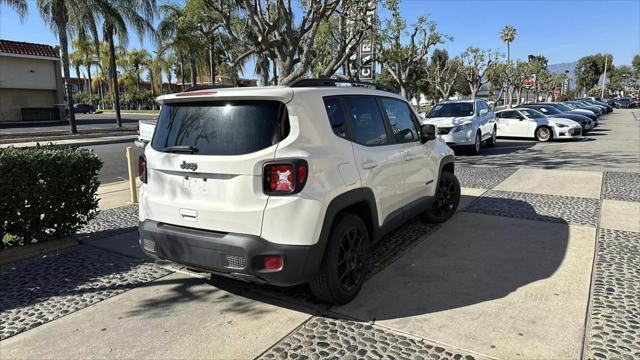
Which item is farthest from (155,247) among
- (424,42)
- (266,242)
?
(424,42)

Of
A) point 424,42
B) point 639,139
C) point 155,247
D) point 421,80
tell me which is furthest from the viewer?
point 421,80

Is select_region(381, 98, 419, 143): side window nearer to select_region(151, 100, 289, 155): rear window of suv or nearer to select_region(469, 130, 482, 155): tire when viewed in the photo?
select_region(151, 100, 289, 155): rear window of suv

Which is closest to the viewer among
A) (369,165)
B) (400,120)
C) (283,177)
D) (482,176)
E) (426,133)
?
(283,177)

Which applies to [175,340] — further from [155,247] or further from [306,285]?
[306,285]

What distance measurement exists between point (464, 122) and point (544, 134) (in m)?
6.21

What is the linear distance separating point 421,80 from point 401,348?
198 ft

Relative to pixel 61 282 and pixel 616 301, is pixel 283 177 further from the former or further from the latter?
pixel 616 301

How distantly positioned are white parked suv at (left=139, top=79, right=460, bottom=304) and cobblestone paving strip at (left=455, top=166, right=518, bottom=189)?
5.37 m

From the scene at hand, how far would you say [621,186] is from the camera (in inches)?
341

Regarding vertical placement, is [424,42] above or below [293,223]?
above

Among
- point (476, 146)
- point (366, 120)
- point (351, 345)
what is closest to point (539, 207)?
point (366, 120)

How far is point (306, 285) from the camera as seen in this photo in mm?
4199

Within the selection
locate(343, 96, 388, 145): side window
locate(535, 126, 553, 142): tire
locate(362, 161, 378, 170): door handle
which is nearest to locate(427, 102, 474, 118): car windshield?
locate(535, 126, 553, 142): tire

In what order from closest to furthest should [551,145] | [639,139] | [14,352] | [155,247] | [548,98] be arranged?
[14,352]
[155,247]
[551,145]
[639,139]
[548,98]
